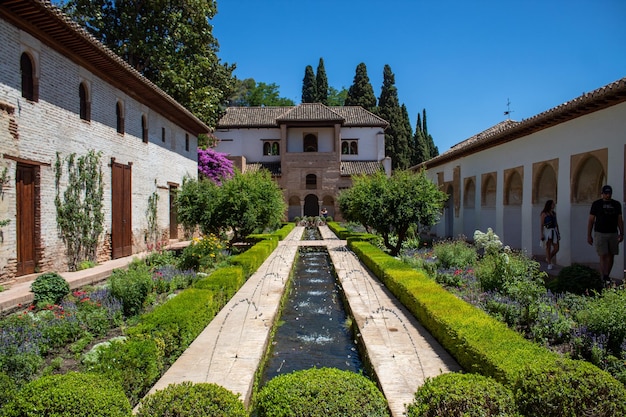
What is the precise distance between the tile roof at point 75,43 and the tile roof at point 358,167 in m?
24.3

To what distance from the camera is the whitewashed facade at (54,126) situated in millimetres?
9195

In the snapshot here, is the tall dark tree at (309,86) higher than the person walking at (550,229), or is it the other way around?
the tall dark tree at (309,86)

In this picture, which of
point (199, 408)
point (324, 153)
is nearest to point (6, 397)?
point (199, 408)

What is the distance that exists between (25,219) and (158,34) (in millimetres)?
15092

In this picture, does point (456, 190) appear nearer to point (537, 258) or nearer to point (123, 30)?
point (537, 258)

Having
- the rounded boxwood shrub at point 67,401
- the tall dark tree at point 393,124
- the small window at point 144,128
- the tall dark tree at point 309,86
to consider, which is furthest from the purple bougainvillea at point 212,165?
the rounded boxwood shrub at point 67,401

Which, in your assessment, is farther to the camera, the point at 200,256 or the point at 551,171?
the point at 551,171

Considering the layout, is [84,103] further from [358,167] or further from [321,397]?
[358,167]

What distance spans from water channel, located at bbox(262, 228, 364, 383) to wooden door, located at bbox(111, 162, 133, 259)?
18.7 ft

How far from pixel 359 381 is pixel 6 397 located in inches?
108

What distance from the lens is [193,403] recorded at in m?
2.87

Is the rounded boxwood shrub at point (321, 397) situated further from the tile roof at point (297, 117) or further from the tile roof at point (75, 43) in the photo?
the tile roof at point (297, 117)

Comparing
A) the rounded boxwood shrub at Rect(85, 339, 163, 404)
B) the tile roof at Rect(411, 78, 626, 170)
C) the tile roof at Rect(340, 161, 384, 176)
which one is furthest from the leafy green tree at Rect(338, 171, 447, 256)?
the tile roof at Rect(340, 161, 384, 176)

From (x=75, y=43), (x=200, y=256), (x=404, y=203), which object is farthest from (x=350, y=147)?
(x=75, y=43)
